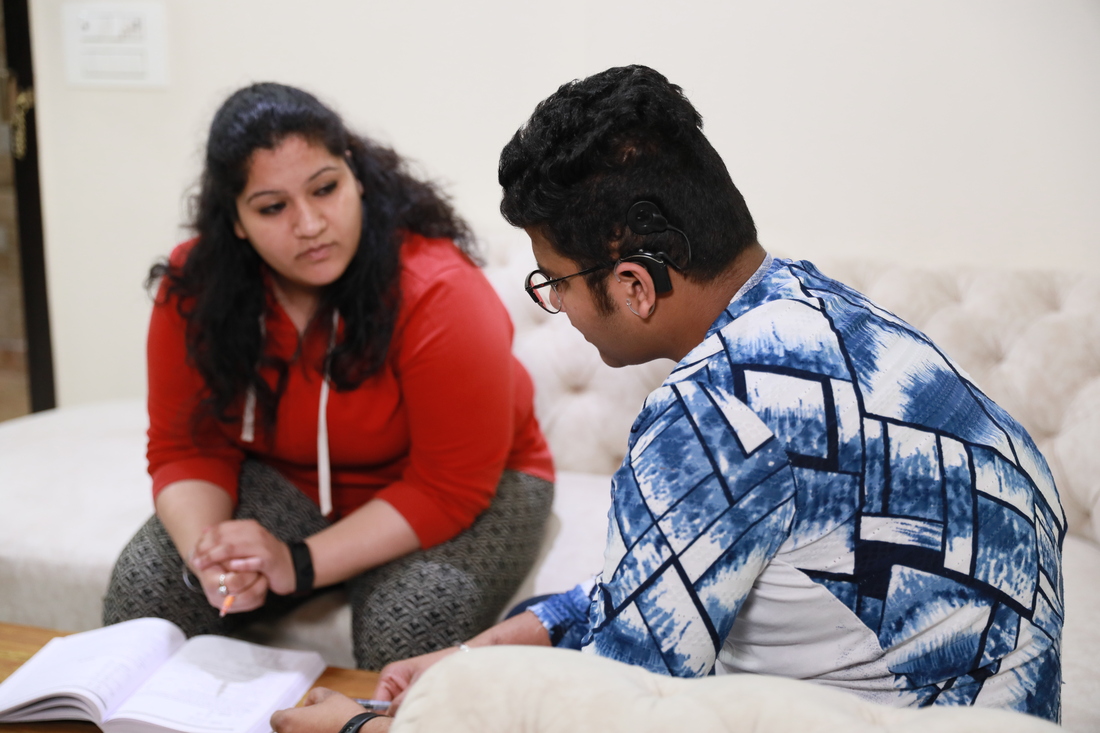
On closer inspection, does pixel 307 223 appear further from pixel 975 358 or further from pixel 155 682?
pixel 975 358

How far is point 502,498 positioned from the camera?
63.4 inches

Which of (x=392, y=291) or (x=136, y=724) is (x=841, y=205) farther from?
(x=136, y=724)

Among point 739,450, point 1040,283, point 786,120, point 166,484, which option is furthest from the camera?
point 786,120

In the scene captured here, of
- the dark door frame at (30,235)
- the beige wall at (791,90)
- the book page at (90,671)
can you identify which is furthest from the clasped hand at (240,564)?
the dark door frame at (30,235)

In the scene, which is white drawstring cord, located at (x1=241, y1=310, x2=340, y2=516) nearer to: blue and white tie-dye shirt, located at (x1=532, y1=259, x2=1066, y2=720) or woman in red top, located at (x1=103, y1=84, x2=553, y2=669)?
woman in red top, located at (x1=103, y1=84, x2=553, y2=669)

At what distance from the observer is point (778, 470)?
2.30 feet

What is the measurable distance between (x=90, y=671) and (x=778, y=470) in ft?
2.94

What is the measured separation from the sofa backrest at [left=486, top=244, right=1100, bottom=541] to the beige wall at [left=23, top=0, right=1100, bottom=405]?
187 mm

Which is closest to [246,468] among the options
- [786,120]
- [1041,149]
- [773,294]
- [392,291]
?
[392,291]

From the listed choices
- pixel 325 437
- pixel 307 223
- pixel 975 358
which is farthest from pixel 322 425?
pixel 975 358

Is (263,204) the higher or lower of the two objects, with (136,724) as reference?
higher

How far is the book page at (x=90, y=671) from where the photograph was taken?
1.05 m

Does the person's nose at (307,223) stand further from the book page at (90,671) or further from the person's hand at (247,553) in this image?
A: the book page at (90,671)

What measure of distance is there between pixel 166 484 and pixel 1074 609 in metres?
1.52
